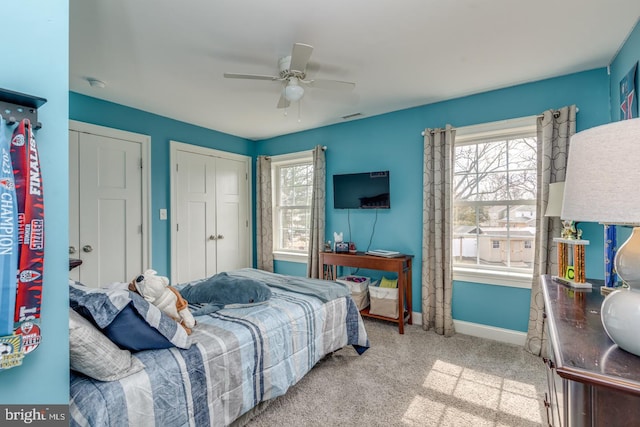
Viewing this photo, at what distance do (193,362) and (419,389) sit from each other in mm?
1583

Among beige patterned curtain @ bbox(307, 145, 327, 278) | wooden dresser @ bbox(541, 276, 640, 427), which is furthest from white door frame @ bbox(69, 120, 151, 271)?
wooden dresser @ bbox(541, 276, 640, 427)

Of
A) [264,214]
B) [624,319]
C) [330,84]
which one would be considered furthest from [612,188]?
[264,214]

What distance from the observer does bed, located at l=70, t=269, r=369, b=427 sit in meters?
1.19

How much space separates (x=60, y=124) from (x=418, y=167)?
3.18 m

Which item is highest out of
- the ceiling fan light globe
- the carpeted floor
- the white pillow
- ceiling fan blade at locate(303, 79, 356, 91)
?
ceiling fan blade at locate(303, 79, 356, 91)

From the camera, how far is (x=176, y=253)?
3811mm

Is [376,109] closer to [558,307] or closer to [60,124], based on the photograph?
[558,307]

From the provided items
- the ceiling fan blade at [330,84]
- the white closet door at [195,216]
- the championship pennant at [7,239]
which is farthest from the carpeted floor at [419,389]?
the white closet door at [195,216]

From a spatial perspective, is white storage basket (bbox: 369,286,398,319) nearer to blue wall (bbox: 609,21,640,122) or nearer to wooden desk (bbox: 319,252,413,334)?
wooden desk (bbox: 319,252,413,334)

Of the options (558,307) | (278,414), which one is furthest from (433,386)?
(558,307)

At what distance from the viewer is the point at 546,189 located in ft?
8.67

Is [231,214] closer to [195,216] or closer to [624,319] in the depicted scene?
[195,216]

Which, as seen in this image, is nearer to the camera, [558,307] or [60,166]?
[60,166]

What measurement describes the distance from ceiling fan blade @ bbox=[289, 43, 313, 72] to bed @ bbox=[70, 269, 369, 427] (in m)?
1.60
